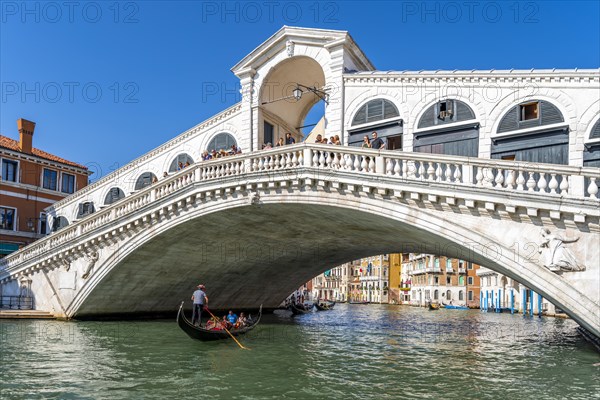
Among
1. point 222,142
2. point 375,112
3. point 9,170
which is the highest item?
point 375,112

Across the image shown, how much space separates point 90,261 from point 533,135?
609 inches

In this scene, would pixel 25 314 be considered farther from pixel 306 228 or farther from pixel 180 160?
pixel 306 228

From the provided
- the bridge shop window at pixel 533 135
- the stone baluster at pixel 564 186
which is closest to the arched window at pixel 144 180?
the bridge shop window at pixel 533 135

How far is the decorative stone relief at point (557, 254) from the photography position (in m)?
10.7

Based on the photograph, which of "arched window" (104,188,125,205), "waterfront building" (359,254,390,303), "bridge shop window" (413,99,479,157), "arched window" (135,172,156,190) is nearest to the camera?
"bridge shop window" (413,99,479,157)

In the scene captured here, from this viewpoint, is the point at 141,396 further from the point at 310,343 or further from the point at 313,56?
the point at 313,56

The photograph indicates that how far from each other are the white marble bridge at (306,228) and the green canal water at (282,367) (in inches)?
90.0

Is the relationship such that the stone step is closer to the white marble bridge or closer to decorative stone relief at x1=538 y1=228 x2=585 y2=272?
the white marble bridge

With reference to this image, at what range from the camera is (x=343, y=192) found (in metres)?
13.8

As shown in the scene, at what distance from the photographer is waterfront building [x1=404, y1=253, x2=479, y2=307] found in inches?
2410

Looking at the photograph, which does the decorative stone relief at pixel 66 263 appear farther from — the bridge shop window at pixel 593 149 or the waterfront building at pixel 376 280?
the waterfront building at pixel 376 280

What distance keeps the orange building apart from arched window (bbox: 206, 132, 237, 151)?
37.7 ft

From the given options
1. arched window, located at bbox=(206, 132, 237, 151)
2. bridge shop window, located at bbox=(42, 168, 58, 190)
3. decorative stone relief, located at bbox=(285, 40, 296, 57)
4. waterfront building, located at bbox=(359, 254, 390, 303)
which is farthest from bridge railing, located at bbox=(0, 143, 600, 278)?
waterfront building, located at bbox=(359, 254, 390, 303)

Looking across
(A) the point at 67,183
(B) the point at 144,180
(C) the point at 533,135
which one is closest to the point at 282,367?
(C) the point at 533,135
